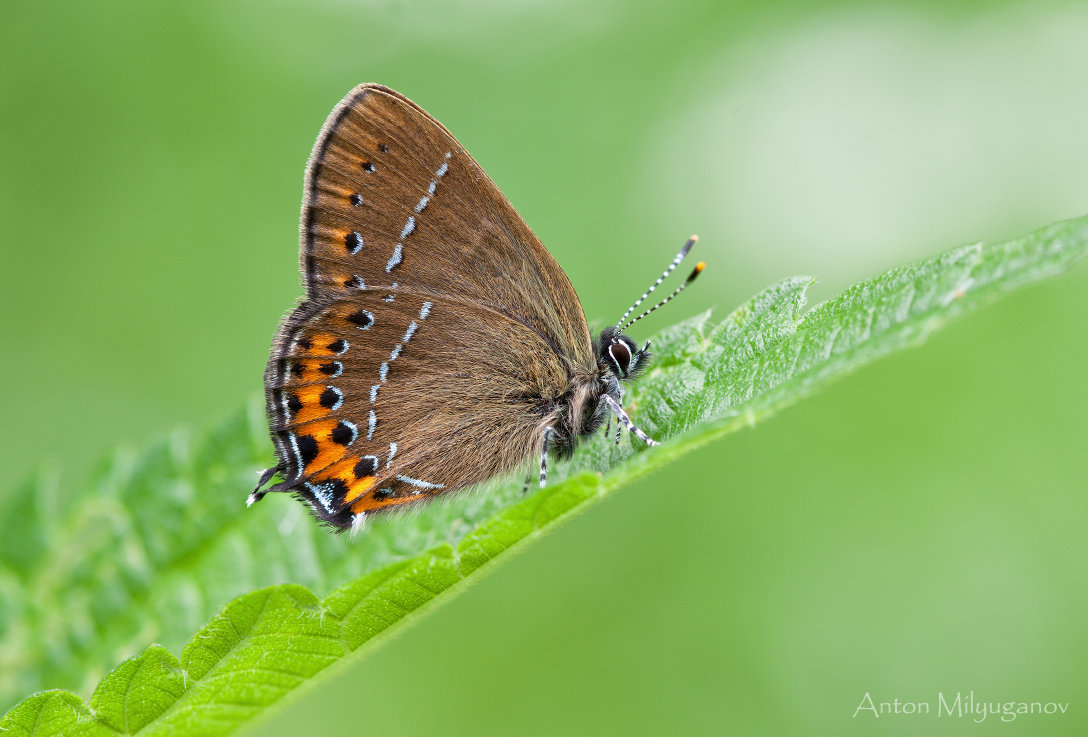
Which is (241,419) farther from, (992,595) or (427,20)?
(427,20)

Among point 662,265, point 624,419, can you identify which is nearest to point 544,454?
point 624,419

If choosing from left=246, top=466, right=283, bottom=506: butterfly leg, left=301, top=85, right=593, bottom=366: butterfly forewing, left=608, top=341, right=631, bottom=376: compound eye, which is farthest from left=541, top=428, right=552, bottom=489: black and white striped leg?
left=246, top=466, right=283, bottom=506: butterfly leg

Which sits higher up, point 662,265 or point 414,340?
point 662,265

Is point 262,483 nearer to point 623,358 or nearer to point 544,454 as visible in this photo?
point 544,454

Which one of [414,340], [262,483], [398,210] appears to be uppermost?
[398,210]

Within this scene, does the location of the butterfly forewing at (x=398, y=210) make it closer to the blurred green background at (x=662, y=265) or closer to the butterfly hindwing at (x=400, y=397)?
the butterfly hindwing at (x=400, y=397)

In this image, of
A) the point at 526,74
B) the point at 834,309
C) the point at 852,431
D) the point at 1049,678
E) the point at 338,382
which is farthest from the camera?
the point at 526,74

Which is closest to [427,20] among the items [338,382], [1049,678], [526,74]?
[526,74]
